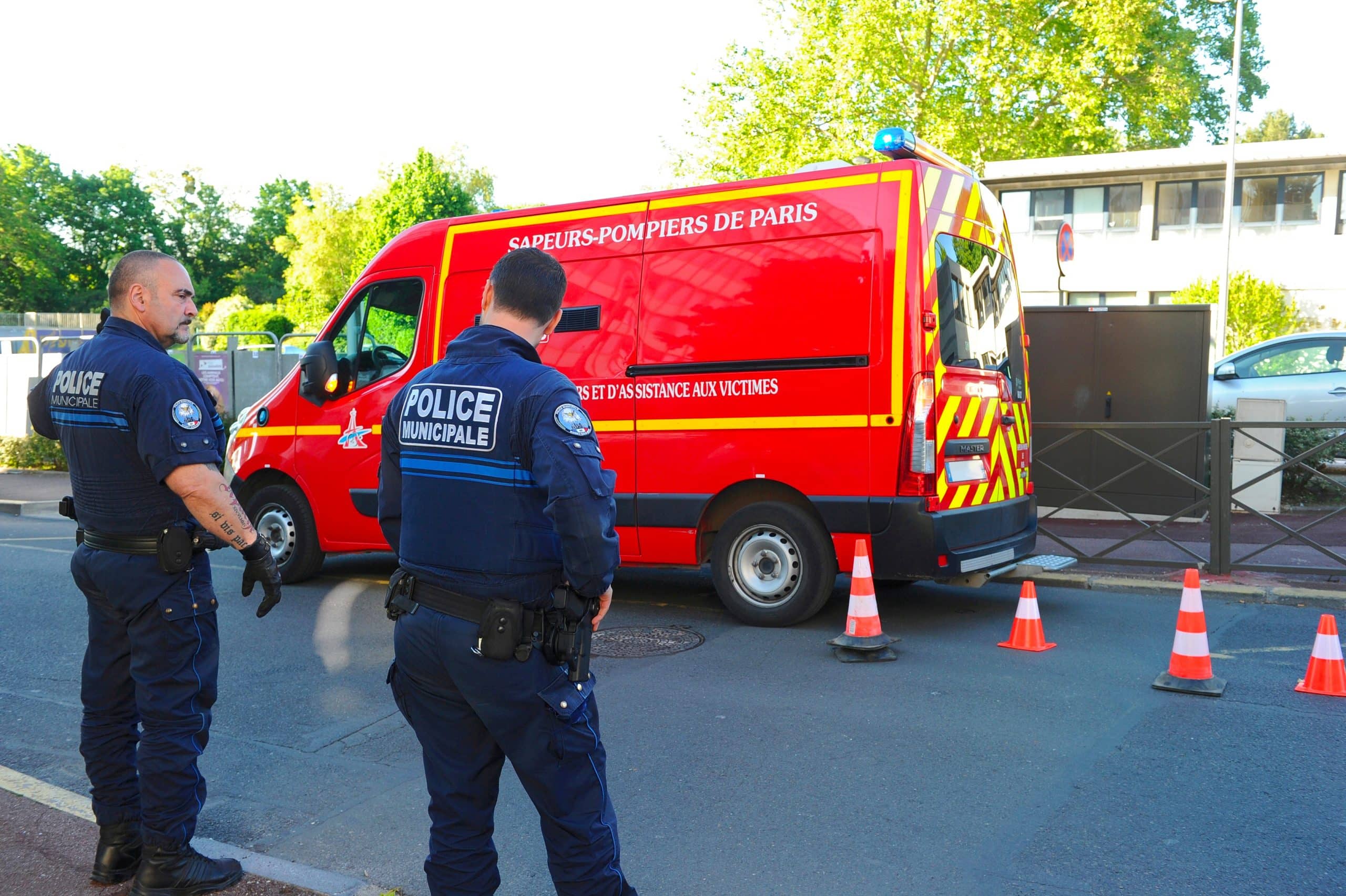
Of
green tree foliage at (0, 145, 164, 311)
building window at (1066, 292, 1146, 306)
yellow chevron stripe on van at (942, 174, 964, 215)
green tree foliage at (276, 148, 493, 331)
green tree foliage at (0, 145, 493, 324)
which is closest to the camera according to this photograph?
yellow chevron stripe on van at (942, 174, 964, 215)

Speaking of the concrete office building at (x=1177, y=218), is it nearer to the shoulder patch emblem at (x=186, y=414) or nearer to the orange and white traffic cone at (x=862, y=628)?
the orange and white traffic cone at (x=862, y=628)

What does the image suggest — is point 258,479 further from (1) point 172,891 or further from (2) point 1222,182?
(2) point 1222,182

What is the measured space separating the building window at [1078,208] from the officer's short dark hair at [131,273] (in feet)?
90.1

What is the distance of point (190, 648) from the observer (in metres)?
3.40

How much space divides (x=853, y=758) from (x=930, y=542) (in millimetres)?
2234

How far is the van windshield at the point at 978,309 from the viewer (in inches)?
271

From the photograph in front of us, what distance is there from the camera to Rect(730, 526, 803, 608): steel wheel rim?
23.5 feet

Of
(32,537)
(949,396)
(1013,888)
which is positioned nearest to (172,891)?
(1013,888)

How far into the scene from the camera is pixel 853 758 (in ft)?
15.4

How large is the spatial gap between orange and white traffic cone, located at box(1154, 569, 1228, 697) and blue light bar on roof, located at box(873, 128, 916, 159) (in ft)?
9.92

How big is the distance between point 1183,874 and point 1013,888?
57cm

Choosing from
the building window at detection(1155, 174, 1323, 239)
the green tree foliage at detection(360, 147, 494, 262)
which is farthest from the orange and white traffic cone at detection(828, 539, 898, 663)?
the green tree foliage at detection(360, 147, 494, 262)

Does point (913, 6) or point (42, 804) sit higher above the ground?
point (913, 6)

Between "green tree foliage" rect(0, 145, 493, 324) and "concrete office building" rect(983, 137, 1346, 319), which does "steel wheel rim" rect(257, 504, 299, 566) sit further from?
"green tree foliage" rect(0, 145, 493, 324)
